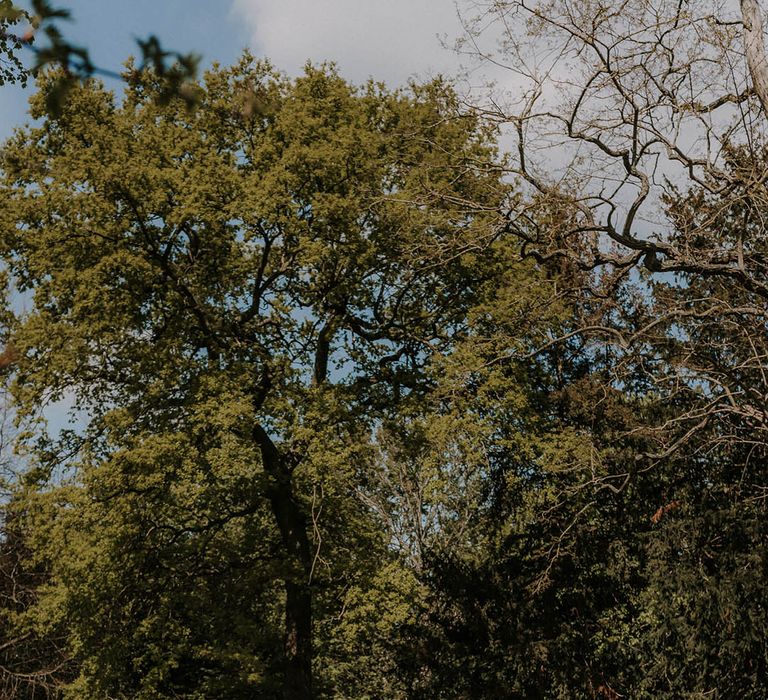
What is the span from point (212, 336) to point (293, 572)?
15.4ft

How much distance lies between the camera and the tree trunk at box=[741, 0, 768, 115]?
368 inches

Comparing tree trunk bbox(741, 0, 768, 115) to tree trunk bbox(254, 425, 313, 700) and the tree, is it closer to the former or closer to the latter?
the tree

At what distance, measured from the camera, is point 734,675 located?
15.8 m

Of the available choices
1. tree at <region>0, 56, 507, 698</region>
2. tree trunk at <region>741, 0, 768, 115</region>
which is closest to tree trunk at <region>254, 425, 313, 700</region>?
tree at <region>0, 56, 507, 698</region>

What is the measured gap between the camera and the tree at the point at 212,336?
15164 millimetres

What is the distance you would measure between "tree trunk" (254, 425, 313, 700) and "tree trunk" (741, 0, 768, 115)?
409 inches

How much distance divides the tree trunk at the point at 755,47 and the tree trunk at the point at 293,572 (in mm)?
10384

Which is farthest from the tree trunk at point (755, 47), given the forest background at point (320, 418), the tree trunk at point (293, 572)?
the tree trunk at point (293, 572)

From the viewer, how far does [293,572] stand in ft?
52.7

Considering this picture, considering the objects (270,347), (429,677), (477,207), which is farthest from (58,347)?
(429,677)

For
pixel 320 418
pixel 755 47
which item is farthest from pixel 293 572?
pixel 755 47

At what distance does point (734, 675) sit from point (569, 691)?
384 centimetres

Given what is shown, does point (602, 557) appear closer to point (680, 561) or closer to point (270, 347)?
point (680, 561)

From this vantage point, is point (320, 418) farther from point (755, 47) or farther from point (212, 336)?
point (755, 47)
